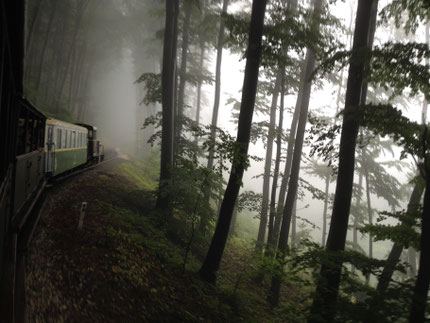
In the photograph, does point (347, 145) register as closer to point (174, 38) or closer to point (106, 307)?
point (106, 307)

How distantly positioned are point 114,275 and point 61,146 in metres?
7.82

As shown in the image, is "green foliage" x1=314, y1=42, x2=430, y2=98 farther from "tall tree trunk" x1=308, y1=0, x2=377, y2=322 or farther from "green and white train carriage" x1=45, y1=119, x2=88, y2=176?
"green and white train carriage" x1=45, y1=119, x2=88, y2=176

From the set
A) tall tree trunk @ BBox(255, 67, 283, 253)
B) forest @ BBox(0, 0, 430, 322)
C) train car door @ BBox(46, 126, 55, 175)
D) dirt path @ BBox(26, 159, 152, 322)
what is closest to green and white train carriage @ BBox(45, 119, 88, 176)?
train car door @ BBox(46, 126, 55, 175)

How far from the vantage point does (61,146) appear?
37.8 ft

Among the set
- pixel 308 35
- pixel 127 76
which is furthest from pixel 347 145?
pixel 127 76

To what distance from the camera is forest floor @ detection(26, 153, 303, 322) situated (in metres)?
4.89

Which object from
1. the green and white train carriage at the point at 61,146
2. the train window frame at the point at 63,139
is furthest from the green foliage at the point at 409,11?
the train window frame at the point at 63,139

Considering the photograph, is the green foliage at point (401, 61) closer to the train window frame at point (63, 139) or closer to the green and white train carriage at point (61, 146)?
the green and white train carriage at point (61, 146)

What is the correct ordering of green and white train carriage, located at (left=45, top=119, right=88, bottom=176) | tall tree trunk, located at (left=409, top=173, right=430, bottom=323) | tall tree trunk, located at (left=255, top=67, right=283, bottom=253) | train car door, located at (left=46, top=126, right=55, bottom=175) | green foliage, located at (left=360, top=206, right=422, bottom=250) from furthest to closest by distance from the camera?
tall tree trunk, located at (left=255, top=67, right=283, bottom=253) → green and white train carriage, located at (left=45, top=119, right=88, bottom=176) → train car door, located at (left=46, top=126, right=55, bottom=175) → green foliage, located at (left=360, top=206, right=422, bottom=250) → tall tree trunk, located at (left=409, top=173, right=430, bottom=323)

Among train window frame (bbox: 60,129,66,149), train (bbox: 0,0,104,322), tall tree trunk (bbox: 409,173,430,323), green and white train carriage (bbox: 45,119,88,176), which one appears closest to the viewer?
train (bbox: 0,0,104,322)

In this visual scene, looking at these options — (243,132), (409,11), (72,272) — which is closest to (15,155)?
(72,272)

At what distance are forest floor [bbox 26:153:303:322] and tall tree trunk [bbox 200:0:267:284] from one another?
2.70 ft

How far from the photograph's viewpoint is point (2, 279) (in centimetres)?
396

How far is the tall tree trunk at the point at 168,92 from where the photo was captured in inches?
419
